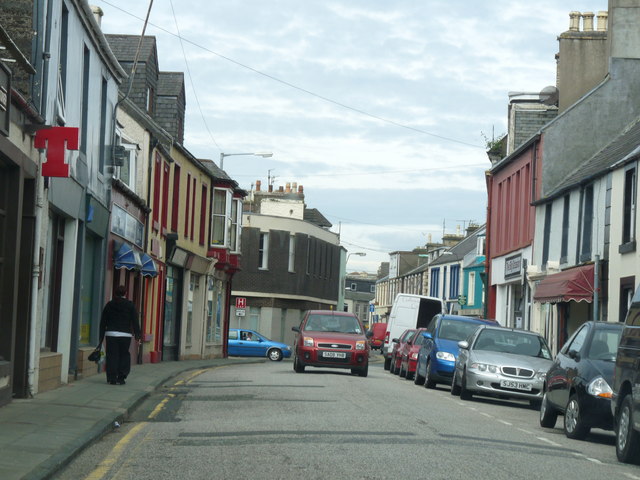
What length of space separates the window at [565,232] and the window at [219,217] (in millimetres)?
15876

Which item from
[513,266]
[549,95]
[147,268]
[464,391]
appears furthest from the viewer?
[549,95]

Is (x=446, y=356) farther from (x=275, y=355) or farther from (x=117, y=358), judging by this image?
(x=275, y=355)

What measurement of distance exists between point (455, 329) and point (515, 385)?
19.2 ft

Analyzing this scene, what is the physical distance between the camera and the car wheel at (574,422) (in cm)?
1352

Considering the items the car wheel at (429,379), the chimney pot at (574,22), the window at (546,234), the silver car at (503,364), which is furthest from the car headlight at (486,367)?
the chimney pot at (574,22)

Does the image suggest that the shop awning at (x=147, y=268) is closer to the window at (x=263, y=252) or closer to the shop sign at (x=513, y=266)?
the shop sign at (x=513, y=266)

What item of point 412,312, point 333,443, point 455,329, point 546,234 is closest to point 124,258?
→ point 455,329

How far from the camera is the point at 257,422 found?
43.5 ft

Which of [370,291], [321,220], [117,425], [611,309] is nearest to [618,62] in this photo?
[611,309]

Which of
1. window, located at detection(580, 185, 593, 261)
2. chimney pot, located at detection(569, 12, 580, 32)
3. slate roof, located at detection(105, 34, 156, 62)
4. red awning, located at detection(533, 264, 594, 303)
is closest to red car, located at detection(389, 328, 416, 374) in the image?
red awning, located at detection(533, 264, 594, 303)

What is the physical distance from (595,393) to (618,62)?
78.5 ft

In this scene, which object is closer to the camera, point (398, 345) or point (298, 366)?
point (298, 366)

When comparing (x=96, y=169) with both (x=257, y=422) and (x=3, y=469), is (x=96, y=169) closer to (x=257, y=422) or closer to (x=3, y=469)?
(x=257, y=422)

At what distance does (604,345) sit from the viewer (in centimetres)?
1459
